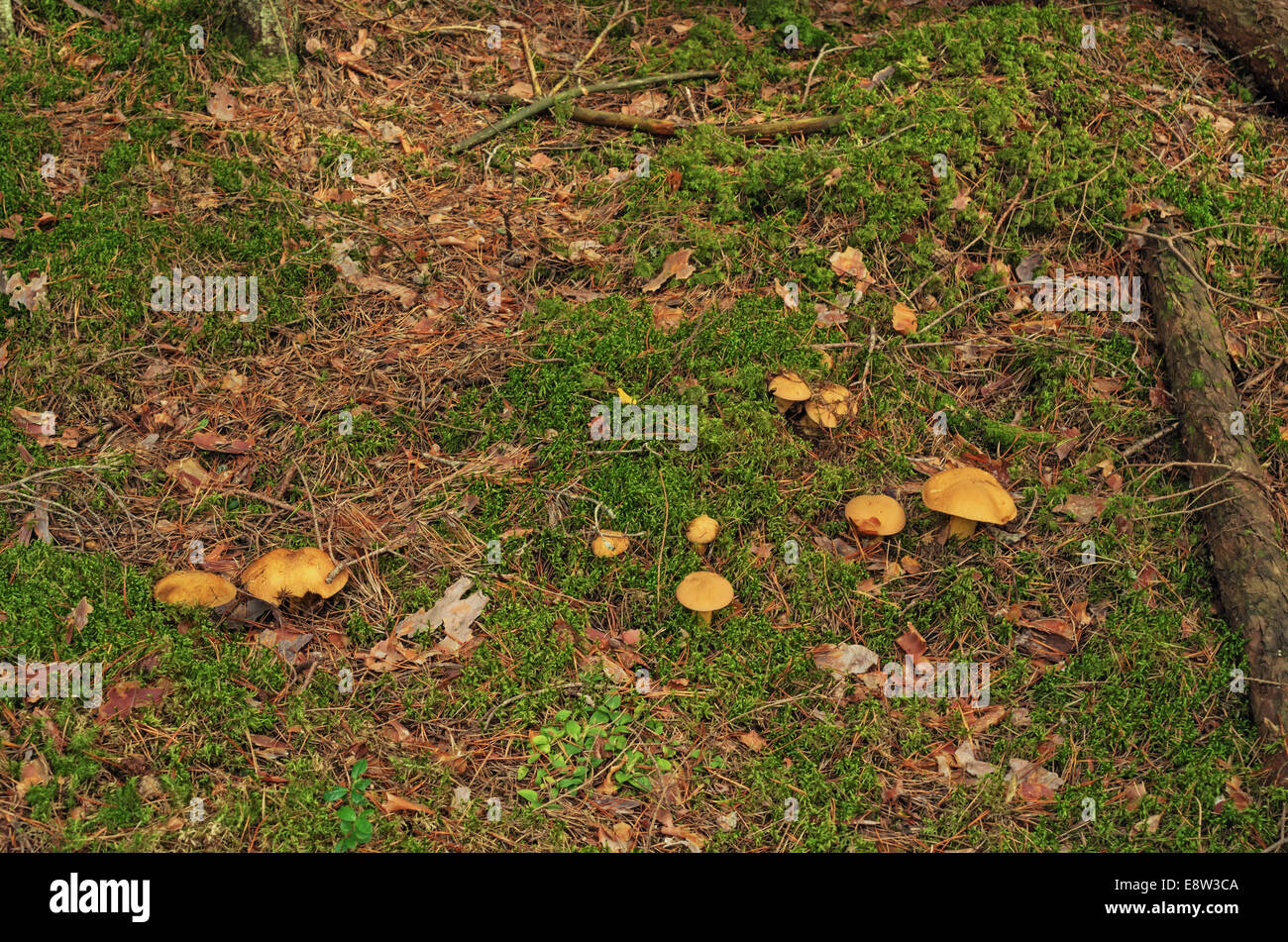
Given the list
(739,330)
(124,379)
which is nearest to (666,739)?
(739,330)

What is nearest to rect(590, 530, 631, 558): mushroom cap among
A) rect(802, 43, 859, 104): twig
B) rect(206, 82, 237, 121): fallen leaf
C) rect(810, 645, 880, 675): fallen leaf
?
rect(810, 645, 880, 675): fallen leaf

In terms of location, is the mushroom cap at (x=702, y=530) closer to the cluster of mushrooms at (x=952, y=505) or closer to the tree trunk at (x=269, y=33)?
the cluster of mushrooms at (x=952, y=505)

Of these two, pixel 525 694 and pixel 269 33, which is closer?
pixel 525 694

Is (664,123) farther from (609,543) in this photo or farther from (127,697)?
(127,697)

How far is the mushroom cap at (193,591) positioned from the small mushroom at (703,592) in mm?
2211

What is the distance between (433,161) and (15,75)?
2945 millimetres

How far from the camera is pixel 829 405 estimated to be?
534 centimetres

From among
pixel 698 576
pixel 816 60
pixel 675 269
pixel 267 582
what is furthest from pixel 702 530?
pixel 816 60

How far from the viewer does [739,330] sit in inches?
221

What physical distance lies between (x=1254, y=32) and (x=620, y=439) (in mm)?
5799

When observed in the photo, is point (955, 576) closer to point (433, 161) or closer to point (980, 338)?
point (980, 338)

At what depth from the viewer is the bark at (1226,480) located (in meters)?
4.62

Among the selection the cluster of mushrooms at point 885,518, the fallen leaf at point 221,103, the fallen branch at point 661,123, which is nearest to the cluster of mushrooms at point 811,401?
the cluster of mushrooms at point 885,518

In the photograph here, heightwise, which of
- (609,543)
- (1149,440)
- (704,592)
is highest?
(1149,440)
